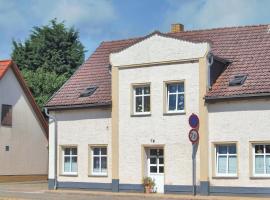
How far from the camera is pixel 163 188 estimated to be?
3006 cm

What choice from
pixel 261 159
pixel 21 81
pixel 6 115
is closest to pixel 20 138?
pixel 6 115

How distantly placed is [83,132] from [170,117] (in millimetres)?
5177

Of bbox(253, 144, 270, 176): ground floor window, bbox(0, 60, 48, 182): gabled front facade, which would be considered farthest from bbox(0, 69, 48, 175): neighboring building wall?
bbox(253, 144, 270, 176): ground floor window

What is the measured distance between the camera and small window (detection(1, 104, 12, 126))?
41000 millimetres

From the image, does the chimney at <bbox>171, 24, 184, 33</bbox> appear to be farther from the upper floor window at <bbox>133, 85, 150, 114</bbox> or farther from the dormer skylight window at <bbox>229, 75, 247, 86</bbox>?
the dormer skylight window at <bbox>229, 75, 247, 86</bbox>

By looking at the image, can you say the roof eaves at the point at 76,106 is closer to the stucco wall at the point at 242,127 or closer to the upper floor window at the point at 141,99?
the upper floor window at the point at 141,99

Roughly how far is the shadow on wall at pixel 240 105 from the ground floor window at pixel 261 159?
5.29ft

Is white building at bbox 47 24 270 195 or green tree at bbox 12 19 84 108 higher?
green tree at bbox 12 19 84 108

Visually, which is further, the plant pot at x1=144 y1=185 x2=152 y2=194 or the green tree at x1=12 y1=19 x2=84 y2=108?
the green tree at x1=12 y1=19 x2=84 y2=108

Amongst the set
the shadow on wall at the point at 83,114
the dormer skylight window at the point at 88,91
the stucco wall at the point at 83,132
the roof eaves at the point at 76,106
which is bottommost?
the stucco wall at the point at 83,132

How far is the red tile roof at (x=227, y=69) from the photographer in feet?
93.8

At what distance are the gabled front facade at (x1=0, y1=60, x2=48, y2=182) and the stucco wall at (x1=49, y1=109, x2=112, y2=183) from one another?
26.4 feet

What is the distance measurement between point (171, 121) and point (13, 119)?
1522 centimetres

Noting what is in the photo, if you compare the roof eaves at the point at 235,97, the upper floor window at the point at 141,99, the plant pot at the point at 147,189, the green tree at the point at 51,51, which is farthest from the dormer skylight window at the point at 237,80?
the green tree at the point at 51,51
